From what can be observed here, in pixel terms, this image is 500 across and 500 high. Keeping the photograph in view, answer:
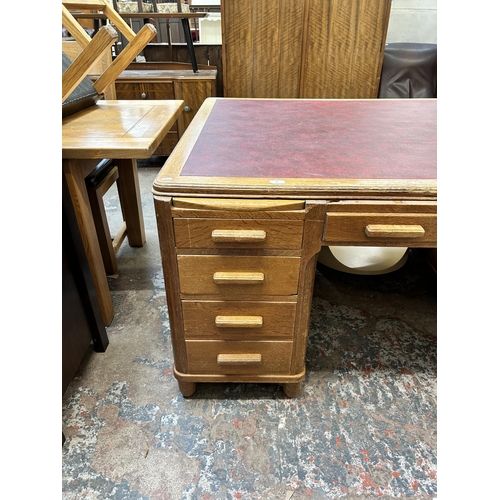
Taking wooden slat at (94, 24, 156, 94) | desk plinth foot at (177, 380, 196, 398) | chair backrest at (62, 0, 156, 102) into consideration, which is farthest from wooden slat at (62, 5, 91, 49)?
desk plinth foot at (177, 380, 196, 398)

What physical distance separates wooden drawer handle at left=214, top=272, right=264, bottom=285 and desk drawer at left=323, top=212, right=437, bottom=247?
208 millimetres

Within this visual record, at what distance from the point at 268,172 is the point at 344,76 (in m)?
2.21

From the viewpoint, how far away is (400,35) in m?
3.18

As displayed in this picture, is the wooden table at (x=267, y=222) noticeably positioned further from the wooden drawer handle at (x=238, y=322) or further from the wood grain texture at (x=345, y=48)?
the wood grain texture at (x=345, y=48)

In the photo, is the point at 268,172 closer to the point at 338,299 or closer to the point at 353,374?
the point at 353,374

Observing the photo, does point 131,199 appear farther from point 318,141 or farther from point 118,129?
point 318,141

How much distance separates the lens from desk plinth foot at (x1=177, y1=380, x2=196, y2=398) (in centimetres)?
118

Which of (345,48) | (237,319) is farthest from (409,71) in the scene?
(237,319)

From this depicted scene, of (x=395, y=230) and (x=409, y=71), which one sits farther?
(x=409, y=71)

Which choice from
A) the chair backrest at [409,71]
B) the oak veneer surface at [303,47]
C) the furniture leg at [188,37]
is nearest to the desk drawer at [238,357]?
the oak veneer surface at [303,47]

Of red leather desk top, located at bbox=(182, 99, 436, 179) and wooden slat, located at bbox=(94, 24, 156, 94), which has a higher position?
wooden slat, located at bbox=(94, 24, 156, 94)

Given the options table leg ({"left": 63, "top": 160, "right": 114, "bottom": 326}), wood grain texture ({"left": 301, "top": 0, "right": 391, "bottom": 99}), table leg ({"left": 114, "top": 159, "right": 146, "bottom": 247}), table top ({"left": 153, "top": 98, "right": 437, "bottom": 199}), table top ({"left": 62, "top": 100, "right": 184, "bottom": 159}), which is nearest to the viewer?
table top ({"left": 153, "top": 98, "right": 437, "bottom": 199})

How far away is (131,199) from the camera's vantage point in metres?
1.88

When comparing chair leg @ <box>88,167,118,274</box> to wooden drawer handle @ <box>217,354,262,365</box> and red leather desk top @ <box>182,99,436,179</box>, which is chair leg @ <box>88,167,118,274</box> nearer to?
red leather desk top @ <box>182,99,436,179</box>
